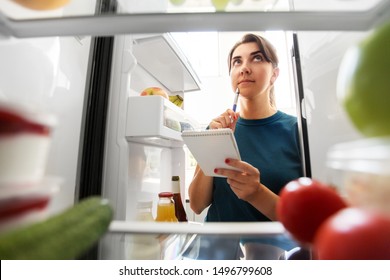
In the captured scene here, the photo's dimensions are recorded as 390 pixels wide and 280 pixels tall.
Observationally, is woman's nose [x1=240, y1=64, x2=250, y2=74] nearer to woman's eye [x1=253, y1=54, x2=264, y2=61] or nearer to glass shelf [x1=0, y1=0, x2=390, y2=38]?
woman's eye [x1=253, y1=54, x2=264, y2=61]

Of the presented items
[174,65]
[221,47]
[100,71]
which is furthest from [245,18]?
[221,47]

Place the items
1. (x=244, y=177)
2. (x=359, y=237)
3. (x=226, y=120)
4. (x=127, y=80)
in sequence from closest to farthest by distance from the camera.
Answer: (x=359, y=237), (x=244, y=177), (x=127, y=80), (x=226, y=120)

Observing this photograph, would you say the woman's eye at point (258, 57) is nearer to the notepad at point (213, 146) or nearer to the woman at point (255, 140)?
the woman at point (255, 140)

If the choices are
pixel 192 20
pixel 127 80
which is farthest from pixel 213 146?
pixel 127 80

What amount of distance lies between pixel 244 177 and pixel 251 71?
1.49 ft

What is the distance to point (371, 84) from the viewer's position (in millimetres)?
169

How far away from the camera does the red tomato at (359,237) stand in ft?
0.43

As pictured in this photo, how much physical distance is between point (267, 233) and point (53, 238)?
1.07 ft

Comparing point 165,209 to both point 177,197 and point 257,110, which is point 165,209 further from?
point 257,110

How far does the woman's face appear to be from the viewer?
803 millimetres

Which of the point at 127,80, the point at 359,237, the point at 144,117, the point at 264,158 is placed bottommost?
the point at 359,237

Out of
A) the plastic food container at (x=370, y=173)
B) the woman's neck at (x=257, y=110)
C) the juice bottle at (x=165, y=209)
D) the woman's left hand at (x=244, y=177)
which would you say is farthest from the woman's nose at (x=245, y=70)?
the plastic food container at (x=370, y=173)

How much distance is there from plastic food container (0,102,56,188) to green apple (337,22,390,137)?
0.90 feet

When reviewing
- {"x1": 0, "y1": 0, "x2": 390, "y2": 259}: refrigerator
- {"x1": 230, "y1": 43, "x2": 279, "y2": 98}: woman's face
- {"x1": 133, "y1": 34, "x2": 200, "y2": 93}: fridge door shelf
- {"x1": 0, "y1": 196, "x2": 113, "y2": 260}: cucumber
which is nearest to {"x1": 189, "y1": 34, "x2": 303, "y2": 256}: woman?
{"x1": 230, "y1": 43, "x2": 279, "y2": 98}: woman's face
